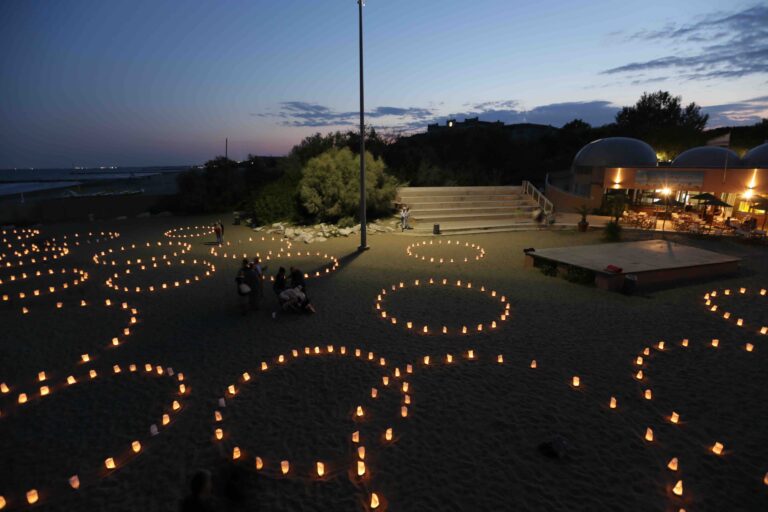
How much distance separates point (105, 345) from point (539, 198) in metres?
25.8

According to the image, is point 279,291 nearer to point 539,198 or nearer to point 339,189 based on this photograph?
point 339,189

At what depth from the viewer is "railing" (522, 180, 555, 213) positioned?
88.6 feet

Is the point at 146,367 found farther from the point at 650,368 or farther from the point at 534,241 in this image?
the point at 534,241

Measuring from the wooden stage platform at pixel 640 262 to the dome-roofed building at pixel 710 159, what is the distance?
15.3 m

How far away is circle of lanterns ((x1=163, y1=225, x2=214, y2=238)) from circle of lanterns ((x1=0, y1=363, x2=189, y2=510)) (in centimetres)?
1608

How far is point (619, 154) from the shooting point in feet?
100

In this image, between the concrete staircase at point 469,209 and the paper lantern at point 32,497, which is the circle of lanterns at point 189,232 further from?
the paper lantern at point 32,497

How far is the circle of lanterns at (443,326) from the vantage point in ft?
31.5

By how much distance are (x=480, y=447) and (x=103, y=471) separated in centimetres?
491

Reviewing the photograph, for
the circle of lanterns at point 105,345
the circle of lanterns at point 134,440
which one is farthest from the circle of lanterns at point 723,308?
the circle of lanterns at point 105,345

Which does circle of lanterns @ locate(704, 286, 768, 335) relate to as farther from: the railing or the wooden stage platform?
the railing

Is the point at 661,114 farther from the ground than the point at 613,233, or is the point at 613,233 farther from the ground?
the point at 661,114

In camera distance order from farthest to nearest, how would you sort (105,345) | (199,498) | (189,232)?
(189,232), (105,345), (199,498)

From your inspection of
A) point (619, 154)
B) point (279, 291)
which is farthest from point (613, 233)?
point (279, 291)
